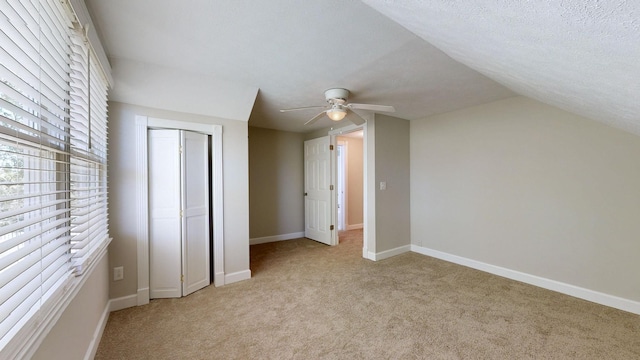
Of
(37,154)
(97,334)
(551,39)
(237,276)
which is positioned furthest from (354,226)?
(37,154)

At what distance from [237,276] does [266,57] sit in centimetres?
238

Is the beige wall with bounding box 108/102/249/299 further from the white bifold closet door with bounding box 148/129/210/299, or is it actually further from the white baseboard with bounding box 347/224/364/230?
the white baseboard with bounding box 347/224/364/230

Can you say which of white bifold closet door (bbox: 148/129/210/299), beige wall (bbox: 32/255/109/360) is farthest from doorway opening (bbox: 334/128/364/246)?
beige wall (bbox: 32/255/109/360)

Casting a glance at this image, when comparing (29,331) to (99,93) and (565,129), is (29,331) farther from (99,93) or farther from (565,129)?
(565,129)

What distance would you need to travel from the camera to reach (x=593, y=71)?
111cm

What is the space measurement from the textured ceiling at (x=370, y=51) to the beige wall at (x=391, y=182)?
80 centimetres

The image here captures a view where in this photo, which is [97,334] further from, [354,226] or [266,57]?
[354,226]

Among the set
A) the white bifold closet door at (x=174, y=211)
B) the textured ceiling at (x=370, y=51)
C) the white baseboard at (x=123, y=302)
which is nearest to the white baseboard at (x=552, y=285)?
the textured ceiling at (x=370, y=51)

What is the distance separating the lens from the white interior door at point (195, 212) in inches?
102

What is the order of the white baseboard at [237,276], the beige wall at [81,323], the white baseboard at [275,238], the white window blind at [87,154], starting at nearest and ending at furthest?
1. the beige wall at [81,323]
2. the white window blind at [87,154]
3. the white baseboard at [237,276]
4. the white baseboard at [275,238]

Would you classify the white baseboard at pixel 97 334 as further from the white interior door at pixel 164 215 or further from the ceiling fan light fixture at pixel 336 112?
the ceiling fan light fixture at pixel 336 112

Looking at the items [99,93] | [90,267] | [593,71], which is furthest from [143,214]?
[593,71]

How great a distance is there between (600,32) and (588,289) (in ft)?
9.72

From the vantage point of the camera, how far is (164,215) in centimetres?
251
